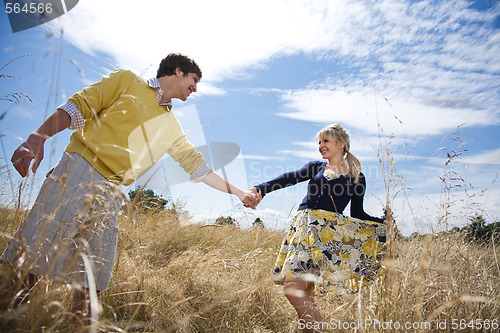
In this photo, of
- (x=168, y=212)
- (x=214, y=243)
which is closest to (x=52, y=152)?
(x=214, y=243)

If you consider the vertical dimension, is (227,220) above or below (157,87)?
below

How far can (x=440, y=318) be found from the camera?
1994 mm

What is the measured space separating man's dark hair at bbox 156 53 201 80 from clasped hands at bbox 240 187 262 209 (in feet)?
3.81

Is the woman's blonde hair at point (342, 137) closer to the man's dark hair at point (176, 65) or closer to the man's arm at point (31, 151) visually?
the man's dark hair at point (176, 65)

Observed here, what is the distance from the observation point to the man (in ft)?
5.49

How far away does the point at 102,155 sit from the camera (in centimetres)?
210

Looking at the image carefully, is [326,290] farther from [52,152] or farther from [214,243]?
[214,243]

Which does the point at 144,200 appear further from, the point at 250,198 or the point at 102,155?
the point at 250,198

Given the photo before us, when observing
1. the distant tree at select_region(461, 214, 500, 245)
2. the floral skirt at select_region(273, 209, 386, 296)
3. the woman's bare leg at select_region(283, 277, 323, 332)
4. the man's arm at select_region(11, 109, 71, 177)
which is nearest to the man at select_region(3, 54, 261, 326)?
the man's arm at select_region(11, 109, 71, 177)

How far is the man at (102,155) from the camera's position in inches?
65.9

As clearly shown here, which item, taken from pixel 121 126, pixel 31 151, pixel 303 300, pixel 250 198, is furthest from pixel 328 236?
pixel 31 151

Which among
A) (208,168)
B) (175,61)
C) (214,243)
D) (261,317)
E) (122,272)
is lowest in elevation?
(261,317)

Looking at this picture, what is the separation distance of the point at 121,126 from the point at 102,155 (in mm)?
241

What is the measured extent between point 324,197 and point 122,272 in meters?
1.82
